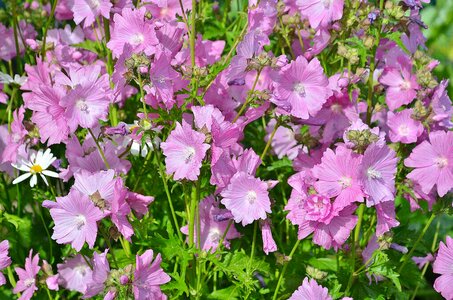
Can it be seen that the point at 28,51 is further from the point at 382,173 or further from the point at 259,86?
the point at 382,173

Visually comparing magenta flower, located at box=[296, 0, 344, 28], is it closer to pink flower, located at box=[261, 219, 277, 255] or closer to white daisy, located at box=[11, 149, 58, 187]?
pink flower, located at box=[261, 219, 277, 255]

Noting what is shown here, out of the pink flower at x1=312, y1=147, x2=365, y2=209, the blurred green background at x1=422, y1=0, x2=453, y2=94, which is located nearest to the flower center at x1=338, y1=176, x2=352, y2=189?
the pink flower at x1=312, y1=147, x2=365, y2=209

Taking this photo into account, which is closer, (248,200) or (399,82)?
(248,200)

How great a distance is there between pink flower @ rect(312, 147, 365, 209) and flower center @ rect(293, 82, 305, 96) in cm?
17

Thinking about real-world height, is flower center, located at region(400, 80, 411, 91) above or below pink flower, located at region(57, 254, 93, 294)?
above

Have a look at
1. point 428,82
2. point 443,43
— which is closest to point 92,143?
point 428,82

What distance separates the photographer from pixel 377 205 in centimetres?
182

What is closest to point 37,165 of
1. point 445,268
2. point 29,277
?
point 29,277

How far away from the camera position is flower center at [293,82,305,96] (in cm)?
181

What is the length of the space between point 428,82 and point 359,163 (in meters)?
0.37

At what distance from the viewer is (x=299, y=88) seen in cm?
183

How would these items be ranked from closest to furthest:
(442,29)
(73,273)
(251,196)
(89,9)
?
(251,196), (89,9), (73,273), (442,29)

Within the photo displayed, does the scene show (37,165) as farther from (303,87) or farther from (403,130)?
(403,130)

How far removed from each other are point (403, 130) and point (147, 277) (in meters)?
0.74
